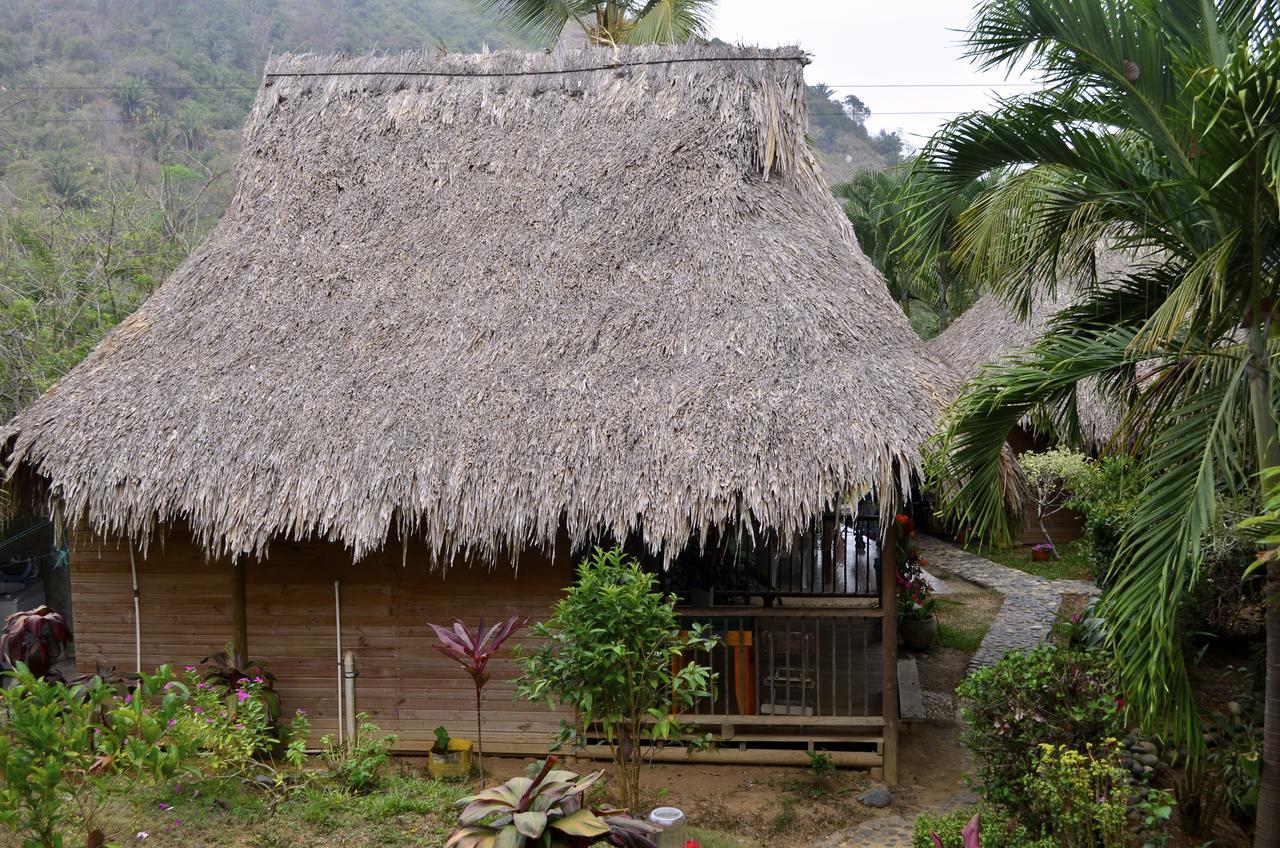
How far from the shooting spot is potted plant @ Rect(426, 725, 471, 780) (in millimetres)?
6566

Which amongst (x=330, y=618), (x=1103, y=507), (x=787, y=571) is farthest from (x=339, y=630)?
(x=1103, y=507)

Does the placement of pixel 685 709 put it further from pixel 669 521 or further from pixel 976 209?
pixel 976 209

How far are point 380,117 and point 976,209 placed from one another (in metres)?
5.43

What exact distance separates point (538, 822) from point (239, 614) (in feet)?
14.5

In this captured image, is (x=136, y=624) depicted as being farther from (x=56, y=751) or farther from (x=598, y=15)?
(x=598, y=15)

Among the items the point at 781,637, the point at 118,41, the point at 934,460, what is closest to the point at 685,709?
the point at 781,637

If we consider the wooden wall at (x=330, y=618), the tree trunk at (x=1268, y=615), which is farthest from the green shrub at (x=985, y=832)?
the wooden wall at (x=330, y=618)

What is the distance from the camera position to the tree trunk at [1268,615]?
13.8ft

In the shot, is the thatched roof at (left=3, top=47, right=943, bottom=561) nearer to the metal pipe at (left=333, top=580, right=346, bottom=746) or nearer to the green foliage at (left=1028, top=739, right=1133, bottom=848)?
the metal pipe at (left=333, top=580, right=346, bottom=746)

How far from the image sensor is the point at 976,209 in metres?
5.41

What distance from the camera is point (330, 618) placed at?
23.1 feet

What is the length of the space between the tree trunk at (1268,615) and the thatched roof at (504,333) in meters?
2.07

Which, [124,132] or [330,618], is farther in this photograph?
[124,132]

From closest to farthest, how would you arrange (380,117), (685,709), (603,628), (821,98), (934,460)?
(603,628), (934,460), (685,709), (380,117), (821,98)
